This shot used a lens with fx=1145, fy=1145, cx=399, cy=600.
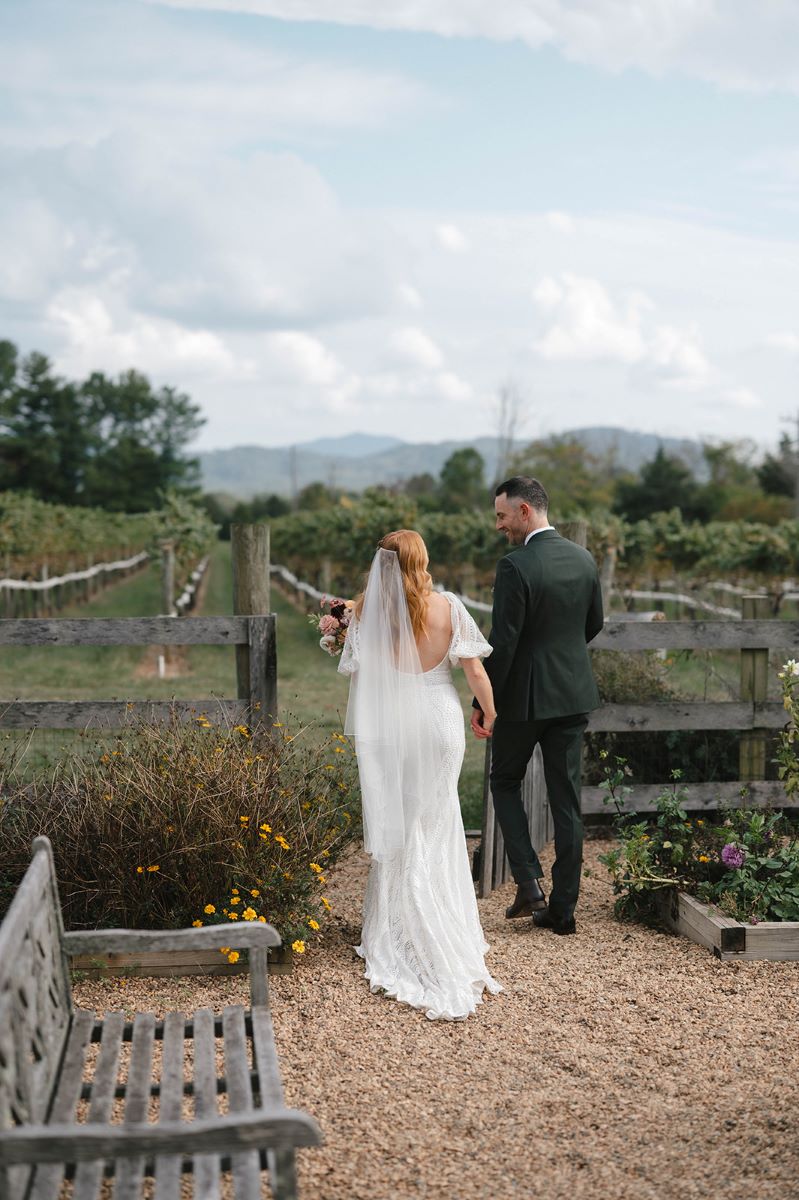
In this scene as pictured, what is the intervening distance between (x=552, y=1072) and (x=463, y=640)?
172 cm

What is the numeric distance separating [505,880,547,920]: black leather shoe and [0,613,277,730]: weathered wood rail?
1546 millimetres

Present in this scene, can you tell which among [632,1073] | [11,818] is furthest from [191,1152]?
[11,818]

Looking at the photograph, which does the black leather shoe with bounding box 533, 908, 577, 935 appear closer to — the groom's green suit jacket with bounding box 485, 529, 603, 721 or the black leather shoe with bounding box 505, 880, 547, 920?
the black leather shoe with bounding box 505, 880, 547, 920

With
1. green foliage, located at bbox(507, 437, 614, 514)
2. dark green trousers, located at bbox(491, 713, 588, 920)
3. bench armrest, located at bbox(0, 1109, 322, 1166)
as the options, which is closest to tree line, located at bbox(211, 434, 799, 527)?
green foliage, located at bbox(507, 437, 614, 514)

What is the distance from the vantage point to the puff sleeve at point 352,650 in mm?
4855

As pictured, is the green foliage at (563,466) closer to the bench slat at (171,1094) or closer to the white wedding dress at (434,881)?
the white wedding dress at (434,881)

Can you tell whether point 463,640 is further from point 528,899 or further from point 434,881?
point 528,899

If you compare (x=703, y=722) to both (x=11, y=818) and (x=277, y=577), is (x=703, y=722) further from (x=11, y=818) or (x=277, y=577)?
(x=277, y=577)

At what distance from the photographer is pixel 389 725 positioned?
15.7 ft

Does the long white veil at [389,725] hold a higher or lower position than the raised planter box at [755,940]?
higher

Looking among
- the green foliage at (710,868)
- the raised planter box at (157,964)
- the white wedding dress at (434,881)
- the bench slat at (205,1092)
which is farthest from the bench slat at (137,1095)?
the green foliage at (710,868)

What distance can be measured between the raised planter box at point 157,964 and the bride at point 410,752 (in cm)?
55

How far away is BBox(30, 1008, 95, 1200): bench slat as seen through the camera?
7.98 feet

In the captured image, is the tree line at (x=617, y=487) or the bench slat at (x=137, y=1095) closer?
the bench slat at (x=137, y=1095)
